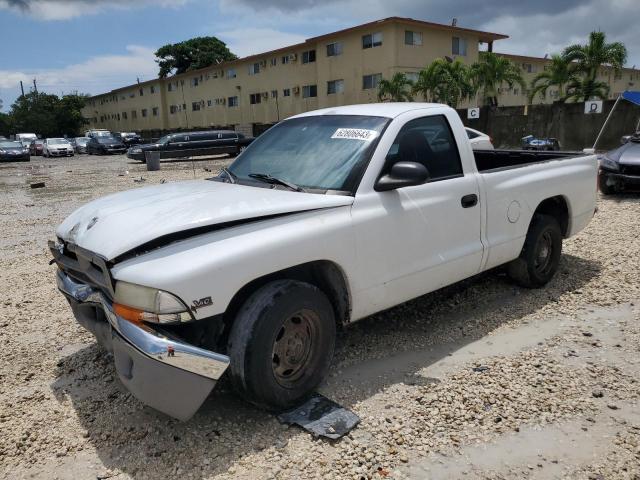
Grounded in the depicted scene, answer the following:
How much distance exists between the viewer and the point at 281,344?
308 cm

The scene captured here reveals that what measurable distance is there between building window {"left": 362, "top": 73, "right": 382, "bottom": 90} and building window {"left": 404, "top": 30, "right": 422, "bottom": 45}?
9.05 feet

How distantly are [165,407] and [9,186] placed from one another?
19617 mm

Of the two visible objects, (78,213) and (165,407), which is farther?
(78,213)

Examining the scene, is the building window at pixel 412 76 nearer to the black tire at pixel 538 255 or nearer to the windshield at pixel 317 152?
the black tire at pixel 538 255

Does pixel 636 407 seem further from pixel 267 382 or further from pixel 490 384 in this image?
pixel 267 382

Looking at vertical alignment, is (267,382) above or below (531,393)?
above

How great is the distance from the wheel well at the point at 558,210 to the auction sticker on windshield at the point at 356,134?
8.00ft

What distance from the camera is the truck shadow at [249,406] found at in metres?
2.85

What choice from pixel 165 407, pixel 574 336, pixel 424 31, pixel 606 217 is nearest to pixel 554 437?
pixel 574 336

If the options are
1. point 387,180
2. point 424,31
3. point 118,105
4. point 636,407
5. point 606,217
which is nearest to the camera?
point 636,407

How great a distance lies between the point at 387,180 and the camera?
3428 millimetres

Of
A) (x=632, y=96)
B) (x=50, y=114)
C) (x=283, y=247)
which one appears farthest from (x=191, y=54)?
(x=283, y=247)

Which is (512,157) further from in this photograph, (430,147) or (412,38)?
(412,38)

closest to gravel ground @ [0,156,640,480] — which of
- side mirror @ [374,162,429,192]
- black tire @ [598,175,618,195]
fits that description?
side mirror @ [374,162,429,192]
